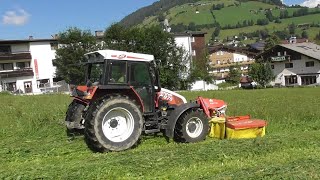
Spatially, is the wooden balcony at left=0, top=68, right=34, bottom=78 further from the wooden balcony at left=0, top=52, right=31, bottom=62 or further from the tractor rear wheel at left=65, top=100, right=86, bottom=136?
the tractor rear wheel at left=65, top=100, right=86, bottom=136

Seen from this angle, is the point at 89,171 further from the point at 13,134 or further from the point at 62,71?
the point at 62,71

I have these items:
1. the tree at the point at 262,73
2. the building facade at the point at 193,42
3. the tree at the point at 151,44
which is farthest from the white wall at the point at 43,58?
the tree at the point at 262,73

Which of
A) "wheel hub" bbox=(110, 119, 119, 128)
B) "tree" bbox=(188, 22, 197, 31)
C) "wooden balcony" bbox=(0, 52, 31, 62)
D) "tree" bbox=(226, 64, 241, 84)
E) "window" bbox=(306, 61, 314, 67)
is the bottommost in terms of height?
"wheel hub" bbox=(110, 119, 119, 128)

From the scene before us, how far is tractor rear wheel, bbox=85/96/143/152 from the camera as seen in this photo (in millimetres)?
8930

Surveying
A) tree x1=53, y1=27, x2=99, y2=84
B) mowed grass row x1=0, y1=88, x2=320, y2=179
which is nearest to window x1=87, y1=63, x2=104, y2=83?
mowed grass row x1=0, y1=88, x2=320, y2=179

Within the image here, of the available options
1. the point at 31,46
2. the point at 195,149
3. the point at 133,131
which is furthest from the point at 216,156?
the point at 31,46

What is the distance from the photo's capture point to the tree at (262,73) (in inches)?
2781

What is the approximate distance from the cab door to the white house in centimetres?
6570

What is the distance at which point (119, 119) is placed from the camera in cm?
945

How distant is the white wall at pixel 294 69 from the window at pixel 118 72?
67.2 m

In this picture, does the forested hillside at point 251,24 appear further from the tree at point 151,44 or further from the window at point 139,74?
the window at point 139,74

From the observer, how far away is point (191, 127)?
1038 centimetres

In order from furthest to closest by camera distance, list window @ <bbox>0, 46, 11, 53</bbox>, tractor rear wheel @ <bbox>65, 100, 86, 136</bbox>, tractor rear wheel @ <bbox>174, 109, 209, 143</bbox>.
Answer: window @ <bbox>0, 46, 11, 53</bbox> → tractor rear wheel @ <bbox>65, 100, 86, 136</bbox> → tractor rear wheel @ <bbox>174, 109, 209, 143</bbox>

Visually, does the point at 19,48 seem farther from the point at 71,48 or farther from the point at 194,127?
the point at 194,127
